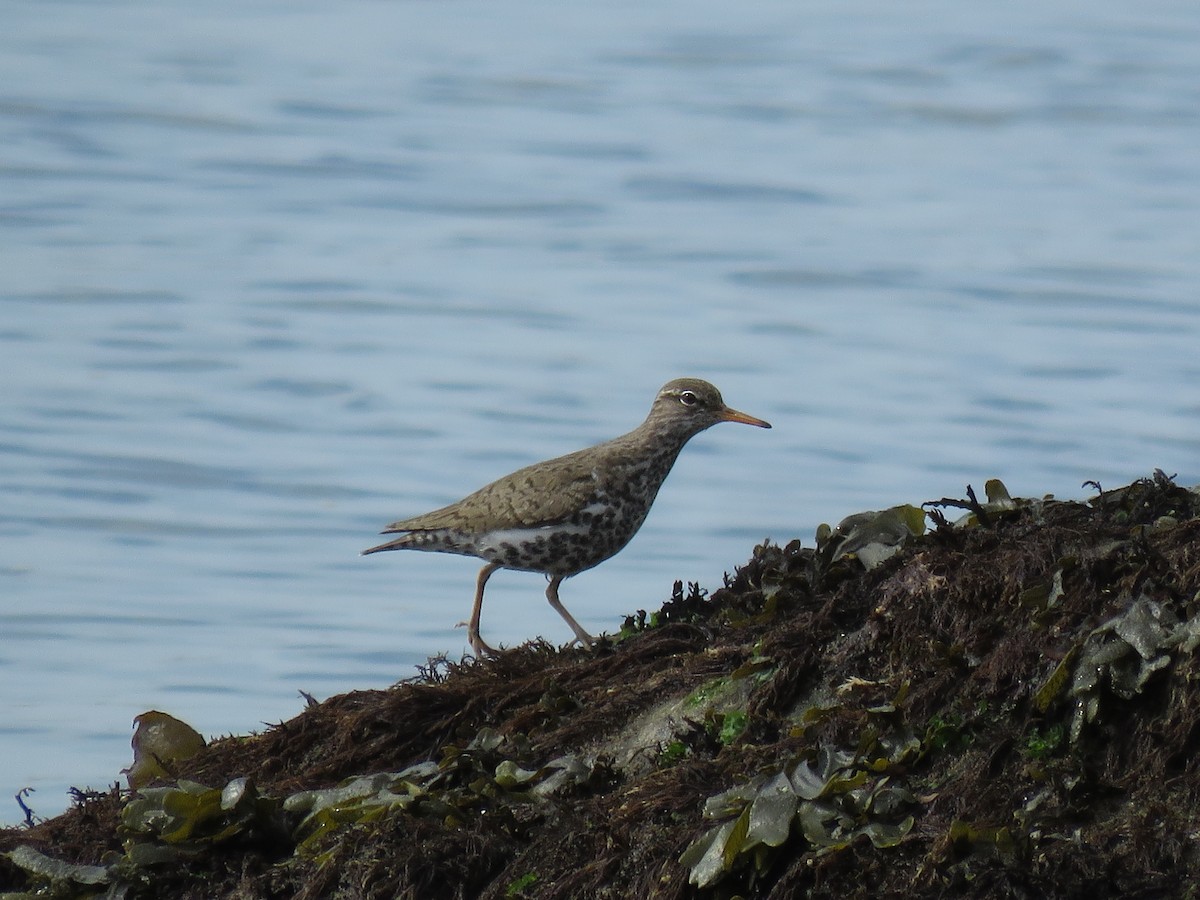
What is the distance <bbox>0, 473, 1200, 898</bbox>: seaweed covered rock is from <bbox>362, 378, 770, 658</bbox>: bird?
1572 millimetres

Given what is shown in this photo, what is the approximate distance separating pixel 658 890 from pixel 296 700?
5.78 m

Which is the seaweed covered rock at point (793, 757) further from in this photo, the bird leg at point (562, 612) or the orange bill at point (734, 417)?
the orange bill at point (734, 417)

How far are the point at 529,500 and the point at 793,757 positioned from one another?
10.4 feet

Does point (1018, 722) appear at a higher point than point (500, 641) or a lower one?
higher

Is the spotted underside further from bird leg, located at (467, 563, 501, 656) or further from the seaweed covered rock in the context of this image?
the seaweed covered rock

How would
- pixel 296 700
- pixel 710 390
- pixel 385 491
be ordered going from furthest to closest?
pixel 385 491 → pixel 296 700 → pixel 710 390

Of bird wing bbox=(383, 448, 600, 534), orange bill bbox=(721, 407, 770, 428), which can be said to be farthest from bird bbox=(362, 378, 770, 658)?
orange bill bbox=(721, 407, 770, 428)

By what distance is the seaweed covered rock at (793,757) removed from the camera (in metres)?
4.70

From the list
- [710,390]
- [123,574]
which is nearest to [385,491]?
[123,574]

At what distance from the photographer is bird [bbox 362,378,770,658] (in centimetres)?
795

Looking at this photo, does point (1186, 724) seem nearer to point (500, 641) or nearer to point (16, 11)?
point (500, 641)

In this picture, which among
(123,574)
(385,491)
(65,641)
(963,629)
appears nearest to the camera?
(963,629)

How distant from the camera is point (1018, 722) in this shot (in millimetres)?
4973

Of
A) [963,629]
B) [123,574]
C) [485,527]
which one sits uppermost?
[963,629]
